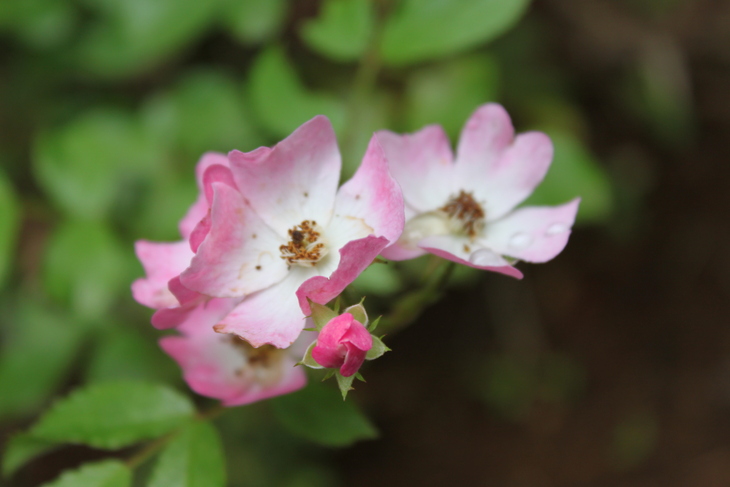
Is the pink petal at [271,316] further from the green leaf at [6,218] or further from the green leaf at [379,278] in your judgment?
the green leaf at [6,218]

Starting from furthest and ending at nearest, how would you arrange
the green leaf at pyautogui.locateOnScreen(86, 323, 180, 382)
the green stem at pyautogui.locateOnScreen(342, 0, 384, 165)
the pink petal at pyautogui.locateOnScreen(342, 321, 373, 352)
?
1. the green leaf at pyautogui.locateOnScreen(86, 323, 180, 382)
2. the green stem at pyautogui.locateOnScreen(342, 0, 384, 165)
3. the pink petal at pyautogui.locateOnScreen(342, 321, 373, 352)

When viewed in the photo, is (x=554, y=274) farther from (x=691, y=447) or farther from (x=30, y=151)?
(x=30, y=151)

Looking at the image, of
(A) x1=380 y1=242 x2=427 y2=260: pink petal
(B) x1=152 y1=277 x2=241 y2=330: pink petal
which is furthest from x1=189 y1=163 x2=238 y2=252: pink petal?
(A) x1=380 y1=242 x2=427 y2=260: pink petal

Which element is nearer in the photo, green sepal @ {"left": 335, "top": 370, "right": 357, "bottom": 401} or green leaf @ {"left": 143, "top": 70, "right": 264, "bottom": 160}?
green sepal @ {"left": 335, "top": 370, "right": 357, "bottom": 401}

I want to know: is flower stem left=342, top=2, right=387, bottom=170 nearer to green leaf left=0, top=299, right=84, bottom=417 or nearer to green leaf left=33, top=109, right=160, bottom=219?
green leaf left=33, top=109, right=160, bottom=219

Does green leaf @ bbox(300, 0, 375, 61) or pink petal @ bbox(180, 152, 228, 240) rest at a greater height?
green leaf @ bbox(300, 0, 375, 61)

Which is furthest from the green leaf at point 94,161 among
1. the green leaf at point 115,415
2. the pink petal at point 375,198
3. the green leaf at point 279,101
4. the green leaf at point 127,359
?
the pink petal at point 375,198

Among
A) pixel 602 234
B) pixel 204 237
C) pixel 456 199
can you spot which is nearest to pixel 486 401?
pixel 602 234
